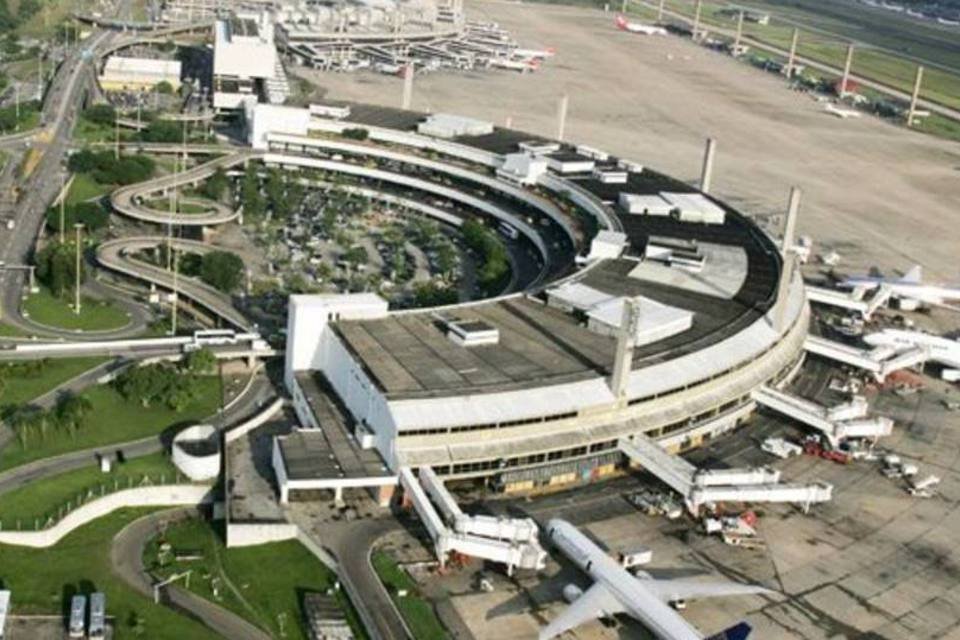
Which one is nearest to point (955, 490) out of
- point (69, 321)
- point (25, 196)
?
point (69, 321)

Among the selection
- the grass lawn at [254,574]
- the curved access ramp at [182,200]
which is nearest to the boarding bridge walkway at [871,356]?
the grass lawn at [254,574]

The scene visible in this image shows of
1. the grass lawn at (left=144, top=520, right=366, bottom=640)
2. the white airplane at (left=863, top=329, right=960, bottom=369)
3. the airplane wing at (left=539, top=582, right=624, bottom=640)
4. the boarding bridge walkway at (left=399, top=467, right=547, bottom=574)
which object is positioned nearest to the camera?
the airplane wing at (left=539, top=582, right=624, bottom=640)

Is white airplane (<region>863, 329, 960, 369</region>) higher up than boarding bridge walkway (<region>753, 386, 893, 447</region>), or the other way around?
white airplane (<region>863, 329, 960, 369</region>)

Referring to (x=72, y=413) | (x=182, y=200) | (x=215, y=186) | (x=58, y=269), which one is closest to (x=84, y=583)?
(x=72, y=413)

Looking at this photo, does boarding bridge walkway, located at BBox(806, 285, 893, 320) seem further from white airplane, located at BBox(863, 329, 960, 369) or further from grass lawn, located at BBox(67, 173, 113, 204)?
grass lawn, located at BBox(67, 173, 113, 204)

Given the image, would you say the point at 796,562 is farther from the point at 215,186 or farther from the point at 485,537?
the point at 215,186

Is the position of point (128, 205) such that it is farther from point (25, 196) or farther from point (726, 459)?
point (726, 459)

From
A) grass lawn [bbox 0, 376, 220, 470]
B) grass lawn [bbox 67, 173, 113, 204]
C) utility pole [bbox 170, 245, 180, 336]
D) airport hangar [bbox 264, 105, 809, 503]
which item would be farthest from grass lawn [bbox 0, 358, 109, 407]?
grass lawn [bbox 67, 173, 113, 204]

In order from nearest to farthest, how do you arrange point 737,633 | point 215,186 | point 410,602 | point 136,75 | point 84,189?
point 737,633
point 410,602
point 84,189
point 215,186
point 136,75

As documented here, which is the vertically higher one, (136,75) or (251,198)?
(136,75)
